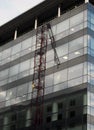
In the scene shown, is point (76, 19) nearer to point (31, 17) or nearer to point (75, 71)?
point (75, 71)

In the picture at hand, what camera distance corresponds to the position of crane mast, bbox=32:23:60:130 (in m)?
58.1

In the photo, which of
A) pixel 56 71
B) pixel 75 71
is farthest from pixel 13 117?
pixel 75 71

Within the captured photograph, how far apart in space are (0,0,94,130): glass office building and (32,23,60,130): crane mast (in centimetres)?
80

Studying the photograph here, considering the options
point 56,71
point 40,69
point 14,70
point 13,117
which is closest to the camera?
point 56,71

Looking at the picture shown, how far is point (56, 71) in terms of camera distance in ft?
194

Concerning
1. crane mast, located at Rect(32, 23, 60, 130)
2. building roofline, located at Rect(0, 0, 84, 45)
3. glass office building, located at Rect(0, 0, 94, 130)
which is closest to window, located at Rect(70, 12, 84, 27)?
glass office building, located at Rect(0, 0, 94, 130)

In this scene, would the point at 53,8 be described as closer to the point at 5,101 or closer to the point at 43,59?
the point at 43,59

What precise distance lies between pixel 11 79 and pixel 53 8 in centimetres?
1463

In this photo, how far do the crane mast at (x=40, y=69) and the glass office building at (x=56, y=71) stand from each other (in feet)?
2.63

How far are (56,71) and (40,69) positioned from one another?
3.70 m

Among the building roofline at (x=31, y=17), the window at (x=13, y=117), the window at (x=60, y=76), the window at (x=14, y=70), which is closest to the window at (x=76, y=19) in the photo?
the building roofline at (x=31, y=17)

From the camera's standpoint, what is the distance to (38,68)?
62.2 metres

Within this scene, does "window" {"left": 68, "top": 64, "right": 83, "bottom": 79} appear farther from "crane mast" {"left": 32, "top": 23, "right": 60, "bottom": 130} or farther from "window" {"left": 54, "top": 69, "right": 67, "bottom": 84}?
"crane mast" {"left": 32, "top": 23, "right": 60, "bottom": 130}

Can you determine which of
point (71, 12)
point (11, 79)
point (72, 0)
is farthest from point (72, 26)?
point (11, 79)
